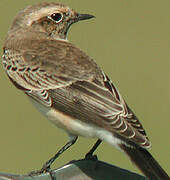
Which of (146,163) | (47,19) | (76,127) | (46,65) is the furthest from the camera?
(47,19)

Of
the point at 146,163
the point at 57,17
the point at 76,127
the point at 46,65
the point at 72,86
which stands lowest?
the point at 146,163

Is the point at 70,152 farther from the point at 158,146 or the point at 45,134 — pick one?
the point at 158,146

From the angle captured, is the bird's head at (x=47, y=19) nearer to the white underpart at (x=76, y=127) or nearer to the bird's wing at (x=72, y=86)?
the bird's wing at (x=72, y=86)

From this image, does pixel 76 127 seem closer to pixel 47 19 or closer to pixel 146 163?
pixel 146 163

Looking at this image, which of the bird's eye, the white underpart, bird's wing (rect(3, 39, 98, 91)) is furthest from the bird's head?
the white underpart

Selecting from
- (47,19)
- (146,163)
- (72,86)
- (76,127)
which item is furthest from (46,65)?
(146,163)

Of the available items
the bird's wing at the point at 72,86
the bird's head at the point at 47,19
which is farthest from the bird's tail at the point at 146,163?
the bird's head at the point at 47,19
